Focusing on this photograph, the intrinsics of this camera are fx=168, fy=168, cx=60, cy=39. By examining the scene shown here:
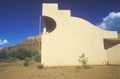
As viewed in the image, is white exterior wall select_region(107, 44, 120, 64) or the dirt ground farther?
white exterior wall select_region(107, 44, 120, 64)

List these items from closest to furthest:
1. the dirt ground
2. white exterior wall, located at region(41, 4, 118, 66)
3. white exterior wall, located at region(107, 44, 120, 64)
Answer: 1. the dirt ground
2. white exterior wall, located at region(41, 4, 118, 66)
3. white exterior wall, located at region(107, 44, 120, 64)

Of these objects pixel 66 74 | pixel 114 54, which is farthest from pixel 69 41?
pixel 66 74

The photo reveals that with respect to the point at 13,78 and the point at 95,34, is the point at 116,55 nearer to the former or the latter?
the point at 95,34

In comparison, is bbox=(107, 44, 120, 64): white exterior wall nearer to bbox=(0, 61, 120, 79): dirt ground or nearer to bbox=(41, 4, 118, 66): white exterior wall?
bbox=(41, 4, 118, 66): white exterior wall

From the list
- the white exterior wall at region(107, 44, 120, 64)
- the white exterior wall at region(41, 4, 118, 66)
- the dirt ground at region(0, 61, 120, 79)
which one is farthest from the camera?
the white exterior wall at region(107, 44, 120, 64)

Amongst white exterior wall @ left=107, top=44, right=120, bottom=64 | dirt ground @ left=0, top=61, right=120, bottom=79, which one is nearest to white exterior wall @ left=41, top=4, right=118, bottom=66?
white exterior wall @ left=107, top=44, right=120, bottom=64

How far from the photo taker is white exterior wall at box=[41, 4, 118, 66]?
22.5 m

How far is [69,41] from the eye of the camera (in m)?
22.9

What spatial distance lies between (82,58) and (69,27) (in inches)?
180

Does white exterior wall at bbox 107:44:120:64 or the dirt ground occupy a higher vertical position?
white exterior wall at bbox 107:44:120:64

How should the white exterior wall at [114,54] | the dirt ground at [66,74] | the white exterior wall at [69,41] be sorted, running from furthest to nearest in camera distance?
the white exterior wall at [114,54]
the white exterior wall at [69,41]
the dirt ground at [66,74]

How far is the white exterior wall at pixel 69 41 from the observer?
22.5m

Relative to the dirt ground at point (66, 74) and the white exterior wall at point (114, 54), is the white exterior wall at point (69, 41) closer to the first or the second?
the white exterior wall at point (114, 54)

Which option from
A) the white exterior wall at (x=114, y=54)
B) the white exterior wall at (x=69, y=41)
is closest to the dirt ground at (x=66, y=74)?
the white exterior wall at (x=69, y=41)
